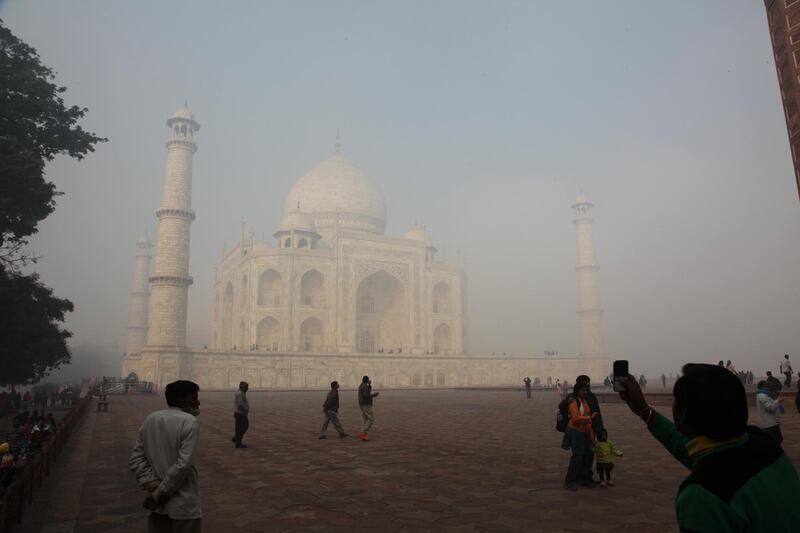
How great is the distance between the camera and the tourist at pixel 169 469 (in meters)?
2.79

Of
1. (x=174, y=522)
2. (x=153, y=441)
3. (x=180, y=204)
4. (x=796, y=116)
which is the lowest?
(x=174, y=522)

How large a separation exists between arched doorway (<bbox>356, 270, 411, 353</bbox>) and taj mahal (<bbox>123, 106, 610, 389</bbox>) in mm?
78

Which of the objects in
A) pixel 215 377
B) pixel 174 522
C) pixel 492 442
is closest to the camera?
pixel 174 522

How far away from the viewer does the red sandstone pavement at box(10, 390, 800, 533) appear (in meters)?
4.30

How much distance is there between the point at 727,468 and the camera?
4.41 ft

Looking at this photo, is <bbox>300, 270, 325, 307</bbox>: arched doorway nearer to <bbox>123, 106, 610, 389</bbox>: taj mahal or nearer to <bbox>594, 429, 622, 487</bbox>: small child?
<bbox>123, 106, 610, 389</bbox>: taj mahal

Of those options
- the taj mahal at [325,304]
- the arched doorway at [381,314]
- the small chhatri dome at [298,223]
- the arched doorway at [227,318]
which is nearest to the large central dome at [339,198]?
the taj mahal at [325,304]

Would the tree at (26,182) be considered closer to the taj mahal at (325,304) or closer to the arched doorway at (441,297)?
the taj mahal at (325,304)

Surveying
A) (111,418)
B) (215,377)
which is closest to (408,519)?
(111,418)

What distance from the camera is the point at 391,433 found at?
980cm

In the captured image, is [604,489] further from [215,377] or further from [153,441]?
[215,377]

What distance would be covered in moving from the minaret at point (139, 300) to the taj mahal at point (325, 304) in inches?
3.2

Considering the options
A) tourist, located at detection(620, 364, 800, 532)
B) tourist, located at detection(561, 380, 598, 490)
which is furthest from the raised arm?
tourist, located at detection(561, 380, 598, 490)

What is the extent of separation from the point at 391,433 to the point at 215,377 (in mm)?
20858
